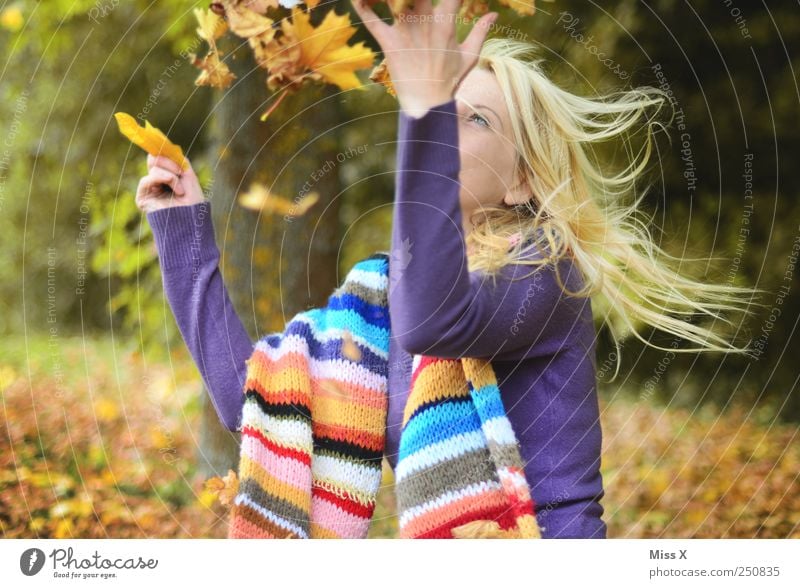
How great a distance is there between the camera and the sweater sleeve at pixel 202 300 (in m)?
1.39

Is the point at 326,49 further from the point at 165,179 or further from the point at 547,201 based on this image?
the point at 547,201

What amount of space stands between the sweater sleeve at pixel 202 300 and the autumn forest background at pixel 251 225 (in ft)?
1.29

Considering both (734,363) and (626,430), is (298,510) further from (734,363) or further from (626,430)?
(626,430)

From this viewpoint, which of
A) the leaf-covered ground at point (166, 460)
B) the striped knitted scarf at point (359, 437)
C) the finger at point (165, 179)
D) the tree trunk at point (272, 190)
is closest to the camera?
the striped knitted scarf at point (359, 437)

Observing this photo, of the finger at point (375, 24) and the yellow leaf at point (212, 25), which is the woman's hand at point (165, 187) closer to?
the yellow leaf at point (212, 25)

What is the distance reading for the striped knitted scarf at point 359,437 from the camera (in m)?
1.30

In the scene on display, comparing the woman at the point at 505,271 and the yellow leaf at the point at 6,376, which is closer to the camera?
the woman at the point at 505,271

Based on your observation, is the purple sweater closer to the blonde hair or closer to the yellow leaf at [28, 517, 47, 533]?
the blonde hair

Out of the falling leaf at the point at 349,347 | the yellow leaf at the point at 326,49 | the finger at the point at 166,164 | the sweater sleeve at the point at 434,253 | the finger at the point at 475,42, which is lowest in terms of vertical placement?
the falling leaf at the point at 349,347

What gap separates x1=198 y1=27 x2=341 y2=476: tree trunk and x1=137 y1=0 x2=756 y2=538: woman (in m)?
0.40

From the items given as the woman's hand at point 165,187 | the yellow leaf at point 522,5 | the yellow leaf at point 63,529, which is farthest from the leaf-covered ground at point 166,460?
the yellow leaf at point 522,5

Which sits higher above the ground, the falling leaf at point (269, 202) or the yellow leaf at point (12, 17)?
the yellow leaf at point (12, 17)

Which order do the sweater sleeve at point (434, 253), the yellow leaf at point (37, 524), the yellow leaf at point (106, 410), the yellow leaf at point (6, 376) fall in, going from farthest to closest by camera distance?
the yellow leaf at point (106, 410)
the yellow leaf at point (6, 376)
the yellow leaf at point (37, 524)
the sweater sleeve at point (434, 253)

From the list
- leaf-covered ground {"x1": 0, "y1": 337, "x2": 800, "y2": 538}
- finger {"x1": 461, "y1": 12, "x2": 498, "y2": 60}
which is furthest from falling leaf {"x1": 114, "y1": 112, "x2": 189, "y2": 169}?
leaf-covered ground {"x1": 0, "y1": 337, "x2": 800, "y2": 538}
